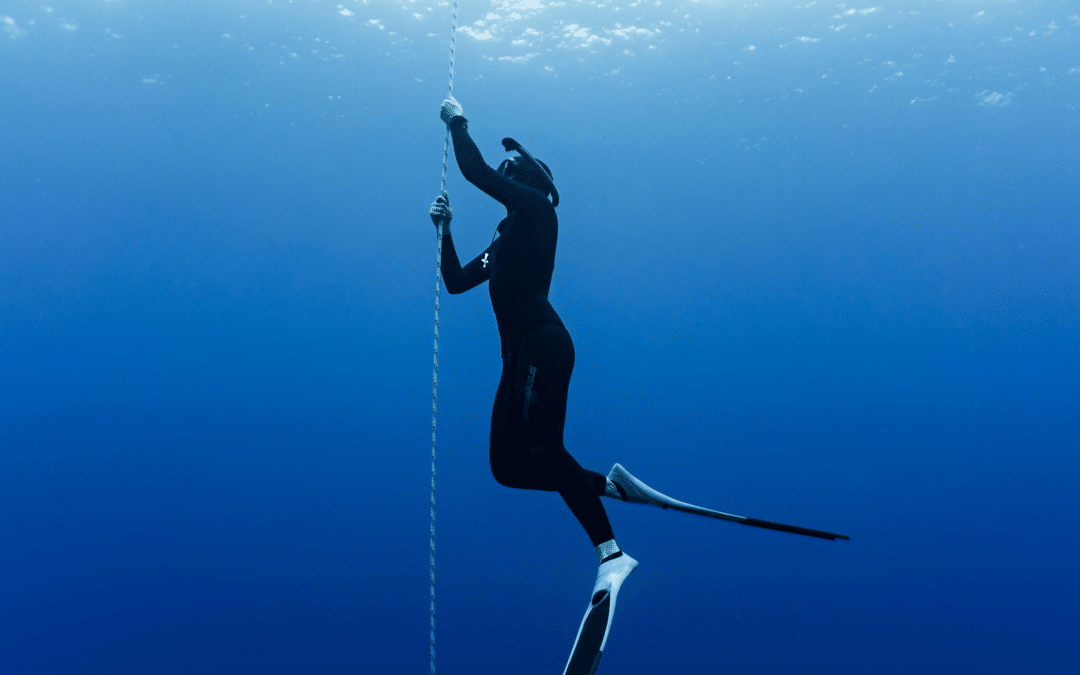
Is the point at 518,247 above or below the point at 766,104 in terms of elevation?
below

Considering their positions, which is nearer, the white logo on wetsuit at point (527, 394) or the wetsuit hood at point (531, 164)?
the white logo on wetsuit at point (527, 394)

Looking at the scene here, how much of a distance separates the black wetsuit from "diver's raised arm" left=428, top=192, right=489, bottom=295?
10.8 inches

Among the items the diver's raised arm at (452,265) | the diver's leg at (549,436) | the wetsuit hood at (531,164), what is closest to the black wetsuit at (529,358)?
the diver's leg at (549,436)

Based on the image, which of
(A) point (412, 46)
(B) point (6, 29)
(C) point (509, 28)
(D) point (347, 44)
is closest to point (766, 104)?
(C) point (509, 28)

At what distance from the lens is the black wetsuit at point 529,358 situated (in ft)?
6.84

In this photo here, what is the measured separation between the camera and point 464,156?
2189mm

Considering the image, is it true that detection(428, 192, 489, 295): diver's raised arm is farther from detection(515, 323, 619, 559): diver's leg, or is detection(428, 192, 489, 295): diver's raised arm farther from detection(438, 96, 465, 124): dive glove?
detection(515, 323, 619, 559): diver's leg

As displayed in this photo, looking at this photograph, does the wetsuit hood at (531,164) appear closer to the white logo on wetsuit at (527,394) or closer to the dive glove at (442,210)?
the dive glove at (442,210)

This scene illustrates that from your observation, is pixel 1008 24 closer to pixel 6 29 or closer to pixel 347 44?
pixel 347 44

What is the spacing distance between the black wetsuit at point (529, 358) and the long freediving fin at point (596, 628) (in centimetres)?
18

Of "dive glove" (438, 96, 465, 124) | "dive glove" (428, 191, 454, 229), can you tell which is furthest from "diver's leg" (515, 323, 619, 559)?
"dive glove" (438, 96, 465, 124)

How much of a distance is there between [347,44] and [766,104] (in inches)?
303

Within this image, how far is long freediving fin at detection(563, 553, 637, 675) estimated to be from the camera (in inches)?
72.9

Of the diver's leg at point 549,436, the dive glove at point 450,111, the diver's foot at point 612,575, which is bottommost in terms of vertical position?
the diver's foot at point 612,575
